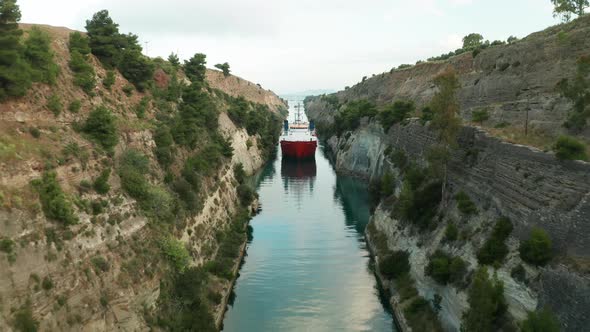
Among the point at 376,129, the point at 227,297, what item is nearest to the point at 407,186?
the point at 227,297

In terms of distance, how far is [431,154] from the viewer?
120ft

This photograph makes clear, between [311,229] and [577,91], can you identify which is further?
[311,229]

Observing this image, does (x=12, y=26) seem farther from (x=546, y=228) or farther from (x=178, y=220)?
(x=546, y=228)

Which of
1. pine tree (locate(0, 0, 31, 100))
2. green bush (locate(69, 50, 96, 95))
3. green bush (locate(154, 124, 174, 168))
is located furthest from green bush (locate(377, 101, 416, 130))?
pine tree (locate(0, 0, 31, 100))

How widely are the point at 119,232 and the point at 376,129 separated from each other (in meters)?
58.7

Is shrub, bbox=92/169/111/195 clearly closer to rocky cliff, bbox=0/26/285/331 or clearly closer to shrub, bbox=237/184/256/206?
rocky cliff, bbox=0/26/285/331

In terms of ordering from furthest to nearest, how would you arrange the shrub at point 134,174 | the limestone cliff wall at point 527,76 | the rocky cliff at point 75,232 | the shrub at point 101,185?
the limestone cliff wall at point 527,76 → the shrub at point 134,174 → the shrub at point 101,185 → the rocky cliff at point 75,232

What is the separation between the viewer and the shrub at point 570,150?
76.4ft

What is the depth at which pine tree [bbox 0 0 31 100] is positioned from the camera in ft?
86.2

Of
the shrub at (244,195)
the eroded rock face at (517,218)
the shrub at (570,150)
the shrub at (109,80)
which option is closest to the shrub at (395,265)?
the eroded rock face at (517,218)

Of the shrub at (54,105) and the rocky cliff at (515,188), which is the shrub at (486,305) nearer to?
the rocky cliff at (515,188)

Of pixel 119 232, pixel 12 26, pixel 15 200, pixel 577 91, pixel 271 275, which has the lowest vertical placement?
pixel 271 275

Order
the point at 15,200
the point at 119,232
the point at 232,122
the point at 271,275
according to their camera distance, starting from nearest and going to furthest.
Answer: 1. the point at 15,200
2. the point at 119,232
3. the point at 271,275
4. the point at 232,122

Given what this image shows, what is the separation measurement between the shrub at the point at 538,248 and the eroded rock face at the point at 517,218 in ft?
1.42
